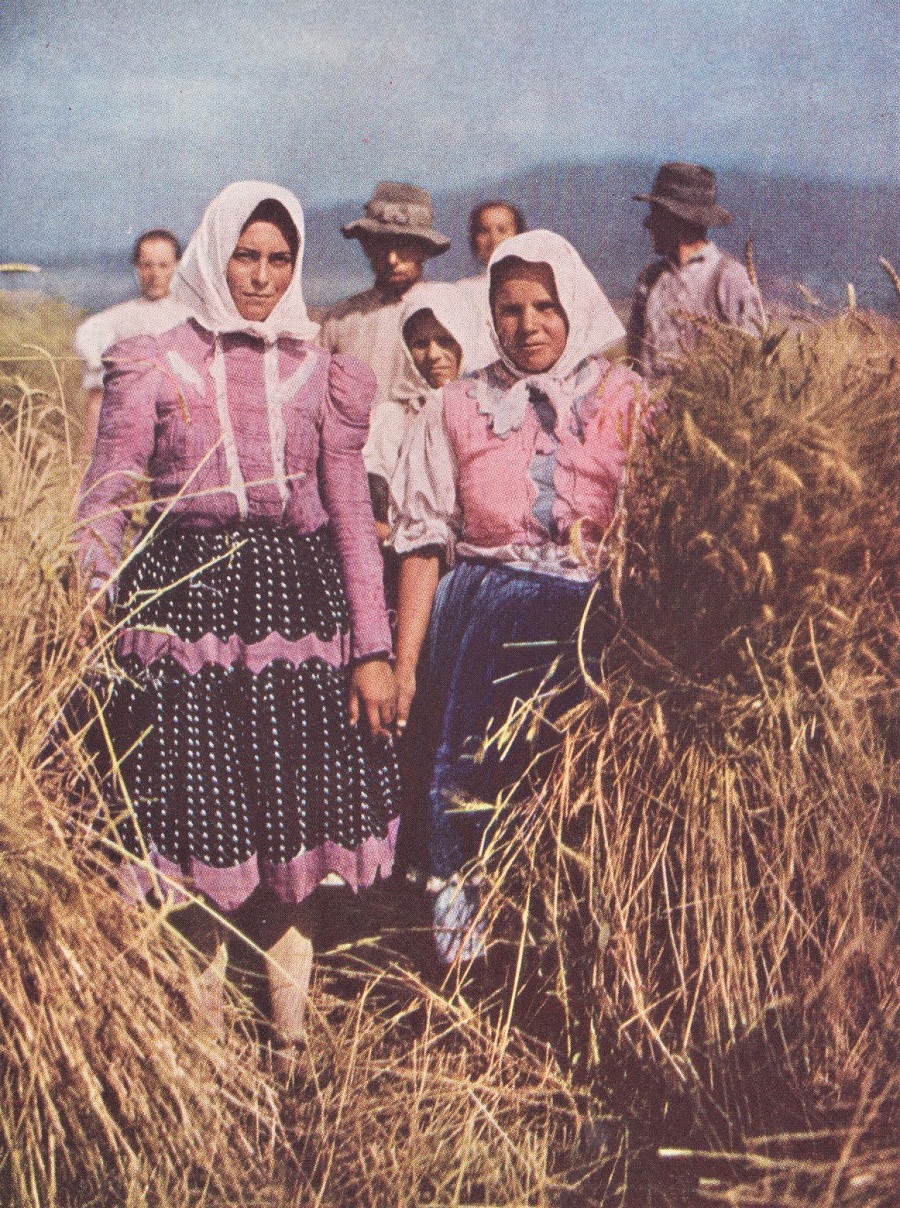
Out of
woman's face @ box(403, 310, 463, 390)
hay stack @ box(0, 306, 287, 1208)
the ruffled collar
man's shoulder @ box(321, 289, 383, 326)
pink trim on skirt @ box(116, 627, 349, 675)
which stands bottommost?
hay stack @ box(0, 306, 287, 1208)

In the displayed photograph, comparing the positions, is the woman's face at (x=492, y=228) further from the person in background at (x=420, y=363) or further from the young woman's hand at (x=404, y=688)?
the young woman's hand at (x=404, y=688)

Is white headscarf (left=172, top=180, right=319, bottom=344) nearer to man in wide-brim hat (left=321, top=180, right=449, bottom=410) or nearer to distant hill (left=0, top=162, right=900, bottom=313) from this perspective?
distant hill (left=0, top=162, right=900, bottom=313)

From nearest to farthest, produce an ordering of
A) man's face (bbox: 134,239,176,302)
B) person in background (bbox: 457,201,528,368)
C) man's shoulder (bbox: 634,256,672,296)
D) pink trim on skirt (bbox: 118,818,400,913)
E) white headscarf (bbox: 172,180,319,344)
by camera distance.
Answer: pink trim on skirt (bbox: 118,818,400,913), white headscarf (bbox: 172,180,319,344), man's face (bbox: 134,239,176,302), person in background (bbox: 457,201,528,368), man's shoulder (bbox: 634,256,672,296)

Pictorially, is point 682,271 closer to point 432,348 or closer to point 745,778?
point 432,348

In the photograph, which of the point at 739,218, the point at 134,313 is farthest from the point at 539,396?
the point at 134,313

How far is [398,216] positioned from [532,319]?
0.68m

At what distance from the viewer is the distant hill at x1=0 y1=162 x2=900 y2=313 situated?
3084 millimetres

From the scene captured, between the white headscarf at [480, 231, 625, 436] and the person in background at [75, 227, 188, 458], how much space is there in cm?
86

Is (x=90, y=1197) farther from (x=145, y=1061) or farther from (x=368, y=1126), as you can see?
(x=368, y=1126)

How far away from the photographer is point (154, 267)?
3197mm

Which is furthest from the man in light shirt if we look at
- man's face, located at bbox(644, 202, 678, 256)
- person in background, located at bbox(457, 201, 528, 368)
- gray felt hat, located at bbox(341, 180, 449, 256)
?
man's face, located at bbox(644, 202, 678, 256)

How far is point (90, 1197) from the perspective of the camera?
215cm

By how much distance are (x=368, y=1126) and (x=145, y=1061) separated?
20.1 inches

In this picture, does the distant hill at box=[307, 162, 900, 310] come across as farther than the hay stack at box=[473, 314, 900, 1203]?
Yes
